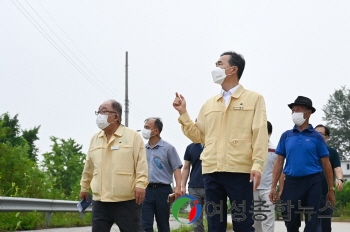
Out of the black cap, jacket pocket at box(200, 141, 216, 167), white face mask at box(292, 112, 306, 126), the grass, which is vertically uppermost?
the black cap

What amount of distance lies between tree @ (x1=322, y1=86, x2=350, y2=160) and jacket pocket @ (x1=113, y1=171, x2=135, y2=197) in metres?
100

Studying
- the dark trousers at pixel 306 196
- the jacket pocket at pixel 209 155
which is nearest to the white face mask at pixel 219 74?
the jacket pocket at pixel 209 155

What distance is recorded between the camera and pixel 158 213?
10.1m

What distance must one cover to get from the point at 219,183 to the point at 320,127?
4869 mm

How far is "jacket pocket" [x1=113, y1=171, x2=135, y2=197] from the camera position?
24.7ft

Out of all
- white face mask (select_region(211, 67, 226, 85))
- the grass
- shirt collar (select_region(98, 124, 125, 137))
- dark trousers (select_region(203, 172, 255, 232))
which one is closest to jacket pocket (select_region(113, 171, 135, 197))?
shirt collar (select_region(98, 124, 125, 137))

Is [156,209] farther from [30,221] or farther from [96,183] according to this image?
[30,221]

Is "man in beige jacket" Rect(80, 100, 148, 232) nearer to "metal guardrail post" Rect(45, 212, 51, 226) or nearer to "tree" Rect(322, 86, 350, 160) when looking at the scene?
"metal guardrail post" Rect(45, 212, 51, 226)

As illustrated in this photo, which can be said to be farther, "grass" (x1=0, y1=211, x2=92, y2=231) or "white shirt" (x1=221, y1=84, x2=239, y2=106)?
"grass" (x1=0, y1=211, x2=92, y2=231)

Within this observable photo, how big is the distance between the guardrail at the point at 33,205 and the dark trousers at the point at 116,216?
612 centimetres

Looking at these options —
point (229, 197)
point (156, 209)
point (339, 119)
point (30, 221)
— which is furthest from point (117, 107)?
point (339, 119)

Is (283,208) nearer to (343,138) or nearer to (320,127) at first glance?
(320,127)

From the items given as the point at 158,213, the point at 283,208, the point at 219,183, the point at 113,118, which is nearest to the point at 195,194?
the point at 158,213

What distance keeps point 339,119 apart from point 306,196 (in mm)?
100652
